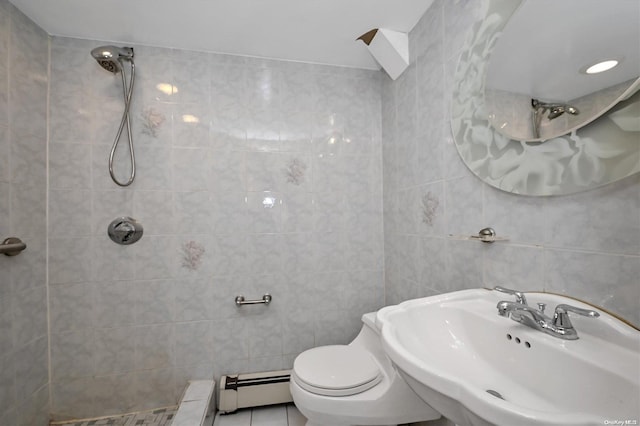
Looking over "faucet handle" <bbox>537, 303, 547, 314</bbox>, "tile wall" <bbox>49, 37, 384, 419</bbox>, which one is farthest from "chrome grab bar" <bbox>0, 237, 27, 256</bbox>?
"faucet handle" <bbox>537, 303, 547, 314</bbox>

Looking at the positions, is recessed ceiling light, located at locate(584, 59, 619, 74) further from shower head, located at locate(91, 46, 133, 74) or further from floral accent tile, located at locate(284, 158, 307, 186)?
shower head, located at locate(91, 46, 133, 74)

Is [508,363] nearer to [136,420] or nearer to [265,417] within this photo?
[265,417]

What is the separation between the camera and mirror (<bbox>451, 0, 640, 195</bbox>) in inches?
26.0

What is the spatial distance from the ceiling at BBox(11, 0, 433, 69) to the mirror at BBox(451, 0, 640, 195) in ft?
1.70

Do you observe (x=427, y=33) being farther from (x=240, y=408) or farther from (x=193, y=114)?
(x=240, y=408)

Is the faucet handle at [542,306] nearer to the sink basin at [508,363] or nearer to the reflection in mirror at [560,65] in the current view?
the sink basin at [508,363]

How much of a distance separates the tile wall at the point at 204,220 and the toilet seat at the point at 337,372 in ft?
1.33

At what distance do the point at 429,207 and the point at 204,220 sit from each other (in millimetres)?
1269

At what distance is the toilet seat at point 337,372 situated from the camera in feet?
3.72

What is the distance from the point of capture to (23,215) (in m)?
1.36

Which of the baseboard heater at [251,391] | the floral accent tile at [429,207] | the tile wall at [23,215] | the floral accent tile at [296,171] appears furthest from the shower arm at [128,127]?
the floral accent tile at [429,207]

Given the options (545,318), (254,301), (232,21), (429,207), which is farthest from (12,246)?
(545,318)

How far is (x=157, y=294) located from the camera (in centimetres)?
159

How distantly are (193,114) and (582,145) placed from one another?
177 cm
